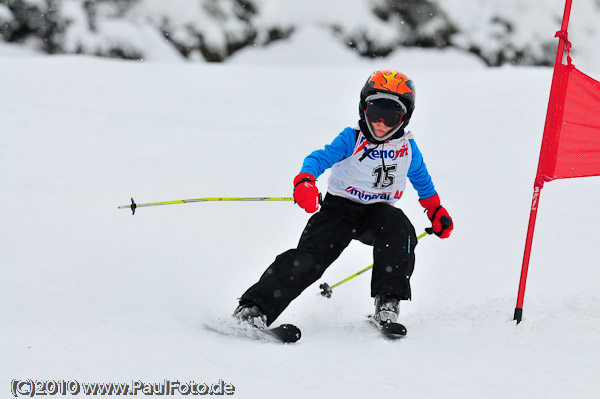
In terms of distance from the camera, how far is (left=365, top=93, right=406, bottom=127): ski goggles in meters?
3.27

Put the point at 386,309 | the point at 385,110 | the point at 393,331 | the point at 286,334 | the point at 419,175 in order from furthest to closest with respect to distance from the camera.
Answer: the point at 419,175 → the point at 385,110 → the point at 386,309 → the point at 393,331 → the point at 286,334

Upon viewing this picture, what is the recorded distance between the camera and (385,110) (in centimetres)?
327

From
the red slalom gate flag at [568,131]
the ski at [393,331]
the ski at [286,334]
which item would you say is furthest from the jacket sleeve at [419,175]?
the ski at [286,334]

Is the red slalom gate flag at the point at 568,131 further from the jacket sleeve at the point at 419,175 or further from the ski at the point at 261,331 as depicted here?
the ski at the point at 261,331

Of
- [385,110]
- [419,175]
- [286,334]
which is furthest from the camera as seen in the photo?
[419,175]

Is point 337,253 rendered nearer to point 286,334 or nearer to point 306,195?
point 306,195

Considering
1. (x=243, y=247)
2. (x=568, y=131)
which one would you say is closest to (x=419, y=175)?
(x=568, y=131)

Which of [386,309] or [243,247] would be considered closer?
[386,309]

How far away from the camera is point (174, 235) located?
4488 millimetres

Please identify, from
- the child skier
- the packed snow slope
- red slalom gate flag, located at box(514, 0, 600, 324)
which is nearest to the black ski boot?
the child skier

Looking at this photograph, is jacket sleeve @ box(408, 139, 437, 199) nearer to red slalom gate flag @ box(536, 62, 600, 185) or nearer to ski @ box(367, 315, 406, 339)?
red slalom gate flag @ box(536, 62, 600, 185)

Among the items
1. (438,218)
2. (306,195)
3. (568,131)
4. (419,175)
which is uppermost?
(568,131)

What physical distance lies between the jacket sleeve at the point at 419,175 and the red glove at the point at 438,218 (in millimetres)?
37

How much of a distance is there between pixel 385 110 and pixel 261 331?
4.21 feet
